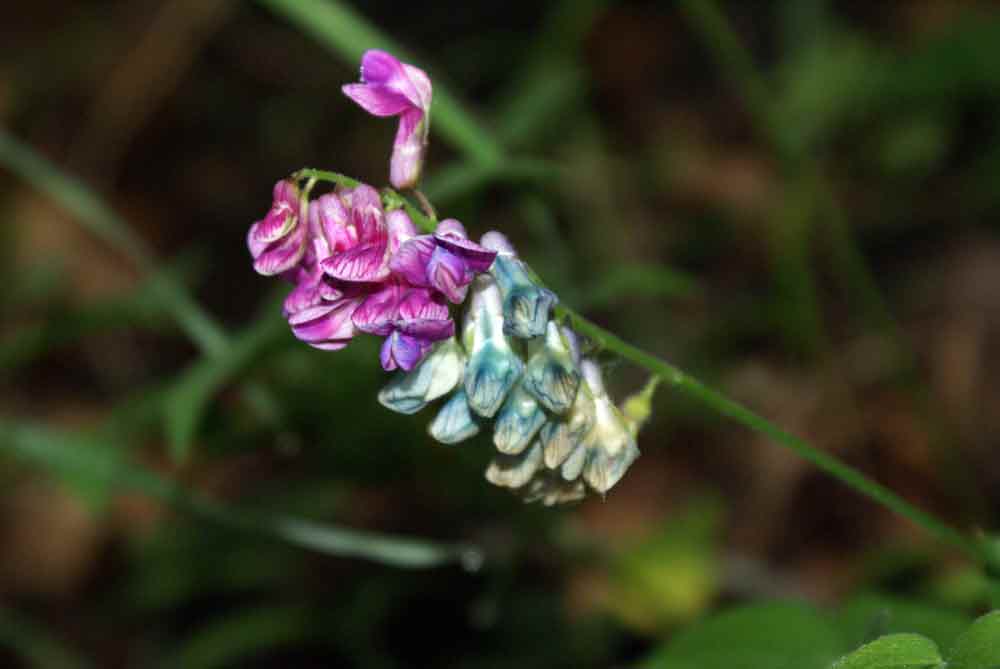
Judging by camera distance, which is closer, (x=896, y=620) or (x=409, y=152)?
(x=409, y=152)

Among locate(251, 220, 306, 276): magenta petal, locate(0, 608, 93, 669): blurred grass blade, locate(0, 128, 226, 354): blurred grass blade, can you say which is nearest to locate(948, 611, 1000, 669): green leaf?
locate(251, 220, 306, 276): magenta petal

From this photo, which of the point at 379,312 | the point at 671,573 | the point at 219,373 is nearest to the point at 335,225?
the point at 379,312

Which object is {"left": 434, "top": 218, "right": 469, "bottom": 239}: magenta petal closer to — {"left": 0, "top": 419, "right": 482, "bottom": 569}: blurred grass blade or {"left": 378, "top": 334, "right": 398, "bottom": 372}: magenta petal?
{"left": 378, "top": 334, "right": 398, "bottom": 372}: magenta petal

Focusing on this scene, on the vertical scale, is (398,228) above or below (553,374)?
above

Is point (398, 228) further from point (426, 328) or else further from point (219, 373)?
point (219, 373)

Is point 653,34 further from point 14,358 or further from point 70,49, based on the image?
point 14,358

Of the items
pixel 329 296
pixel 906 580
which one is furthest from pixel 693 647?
pixel 906 580
